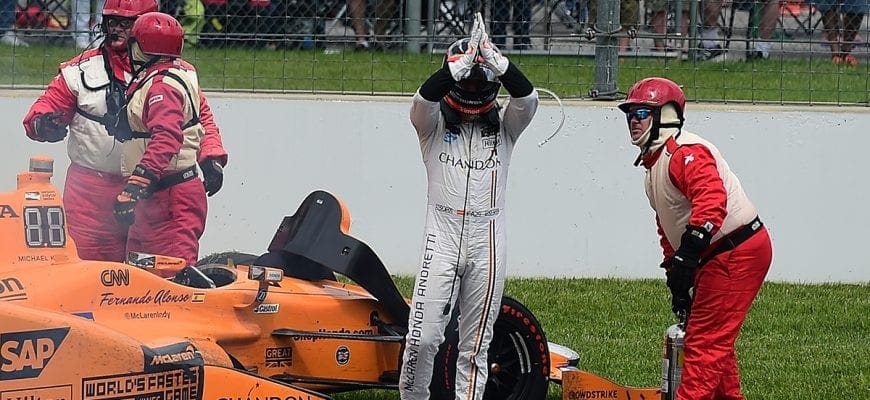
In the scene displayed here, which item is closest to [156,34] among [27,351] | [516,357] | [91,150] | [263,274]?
[91,150]

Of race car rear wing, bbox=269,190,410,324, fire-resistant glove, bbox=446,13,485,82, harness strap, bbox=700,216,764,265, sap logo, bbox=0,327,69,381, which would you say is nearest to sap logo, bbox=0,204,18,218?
sap logo, bbox=0,327,69,381

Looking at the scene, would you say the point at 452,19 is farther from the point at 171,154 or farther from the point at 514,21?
the point at 171,154

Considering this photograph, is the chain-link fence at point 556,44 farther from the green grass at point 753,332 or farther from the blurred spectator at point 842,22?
the green grass at point 753,332

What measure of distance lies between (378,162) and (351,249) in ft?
10.9

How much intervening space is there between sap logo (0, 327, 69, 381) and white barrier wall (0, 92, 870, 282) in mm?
4821

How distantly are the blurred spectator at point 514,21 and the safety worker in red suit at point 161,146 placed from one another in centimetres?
311

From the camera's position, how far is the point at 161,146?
290 inches

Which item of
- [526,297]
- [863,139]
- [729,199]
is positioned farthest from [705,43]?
[729,199]

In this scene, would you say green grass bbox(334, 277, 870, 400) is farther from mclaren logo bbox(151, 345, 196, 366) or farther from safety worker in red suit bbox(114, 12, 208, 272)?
mclaren logo bbox(151, 345, 196, 366)

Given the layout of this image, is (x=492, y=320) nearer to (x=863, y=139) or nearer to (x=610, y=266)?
(x=610, y=266)

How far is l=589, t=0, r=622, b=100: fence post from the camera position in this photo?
10109mm

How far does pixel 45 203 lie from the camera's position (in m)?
5.90

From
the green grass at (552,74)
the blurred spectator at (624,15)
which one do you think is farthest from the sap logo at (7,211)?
the blurred spectator at (624,15)

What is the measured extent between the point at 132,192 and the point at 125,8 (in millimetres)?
1109
